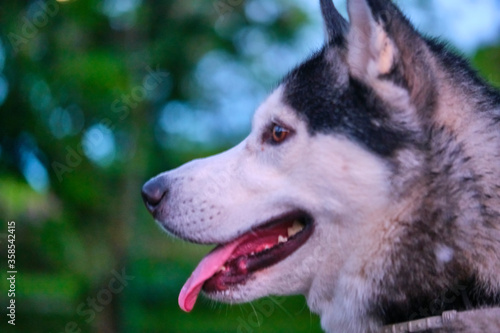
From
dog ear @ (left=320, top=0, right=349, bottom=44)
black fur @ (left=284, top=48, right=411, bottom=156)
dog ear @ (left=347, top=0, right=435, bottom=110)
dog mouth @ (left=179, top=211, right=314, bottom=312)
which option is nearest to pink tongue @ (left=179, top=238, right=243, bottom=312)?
dog mouth @ (left=179, top=211, right=314, bottom=312)

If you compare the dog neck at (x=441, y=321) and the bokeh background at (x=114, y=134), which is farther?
the bokeh background at (x=114, y=134)

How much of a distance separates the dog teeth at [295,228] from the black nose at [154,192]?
0.56m

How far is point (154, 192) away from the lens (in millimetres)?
2748

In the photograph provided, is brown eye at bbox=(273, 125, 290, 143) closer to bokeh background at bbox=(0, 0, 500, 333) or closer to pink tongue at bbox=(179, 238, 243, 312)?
pink tongue at bbox=(179, 238, 243, 312)

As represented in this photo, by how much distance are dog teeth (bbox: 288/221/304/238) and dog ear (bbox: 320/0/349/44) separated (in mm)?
821

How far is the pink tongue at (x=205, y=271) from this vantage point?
2.71 m

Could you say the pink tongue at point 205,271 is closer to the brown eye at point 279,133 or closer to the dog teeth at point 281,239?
the dog teeth at point 281,239

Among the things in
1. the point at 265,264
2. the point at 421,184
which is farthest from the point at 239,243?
the point at 421,184

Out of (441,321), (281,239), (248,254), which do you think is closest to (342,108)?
(281,239)

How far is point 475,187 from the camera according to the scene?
2.31 metres

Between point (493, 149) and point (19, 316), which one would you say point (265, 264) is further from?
point (19, 316)

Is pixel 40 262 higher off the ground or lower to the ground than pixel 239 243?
lower

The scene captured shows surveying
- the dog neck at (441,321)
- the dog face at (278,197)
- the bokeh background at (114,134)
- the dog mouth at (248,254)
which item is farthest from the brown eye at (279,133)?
the bokeh background at (114,134)

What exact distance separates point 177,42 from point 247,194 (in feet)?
18.1
